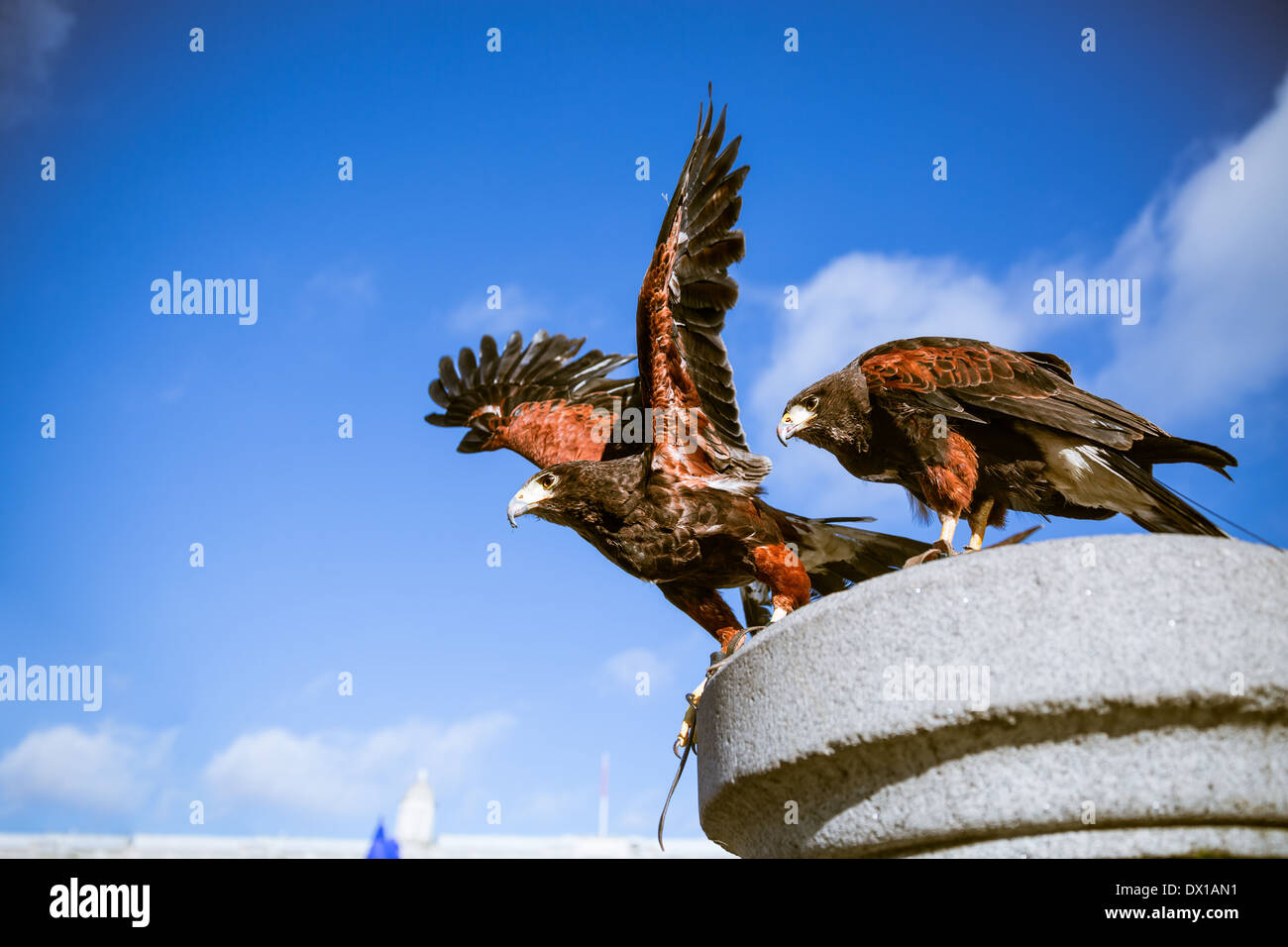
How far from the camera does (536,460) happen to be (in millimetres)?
7926

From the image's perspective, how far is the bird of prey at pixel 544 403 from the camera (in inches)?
301

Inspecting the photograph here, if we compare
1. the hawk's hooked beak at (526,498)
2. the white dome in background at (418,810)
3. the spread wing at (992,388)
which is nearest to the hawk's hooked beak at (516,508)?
the hawk's hooked beak at (526,498)

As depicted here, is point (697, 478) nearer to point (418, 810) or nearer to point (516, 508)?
point (516, 508)

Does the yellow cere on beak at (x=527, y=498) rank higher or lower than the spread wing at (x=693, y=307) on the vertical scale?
lower

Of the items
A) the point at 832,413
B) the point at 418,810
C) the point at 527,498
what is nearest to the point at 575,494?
the point at 527,498

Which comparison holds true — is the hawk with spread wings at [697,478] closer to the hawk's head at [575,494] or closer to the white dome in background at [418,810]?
the hawk's head at [575,494]

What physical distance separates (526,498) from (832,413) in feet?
7.10

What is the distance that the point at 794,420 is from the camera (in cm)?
498

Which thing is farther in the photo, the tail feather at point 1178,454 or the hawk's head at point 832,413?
the hawk's head at point 832,413

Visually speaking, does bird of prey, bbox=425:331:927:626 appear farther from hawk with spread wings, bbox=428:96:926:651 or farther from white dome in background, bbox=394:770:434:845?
white dome in background, bbox=394:770:434:845

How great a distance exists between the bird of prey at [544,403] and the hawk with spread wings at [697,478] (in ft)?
2.09
